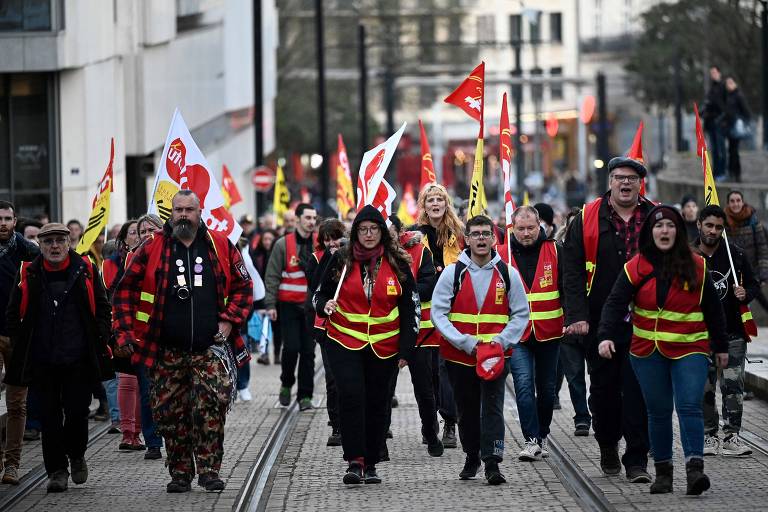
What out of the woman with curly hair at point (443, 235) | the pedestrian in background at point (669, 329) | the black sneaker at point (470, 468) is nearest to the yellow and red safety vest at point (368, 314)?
the black sneaker at point (470, 468)

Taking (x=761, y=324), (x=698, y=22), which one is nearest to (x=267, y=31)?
(x=698, y=22)

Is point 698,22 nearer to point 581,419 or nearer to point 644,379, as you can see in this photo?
point 581,419

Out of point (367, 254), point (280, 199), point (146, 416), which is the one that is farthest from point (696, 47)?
point (367, 254)

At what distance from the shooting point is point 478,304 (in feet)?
35.2

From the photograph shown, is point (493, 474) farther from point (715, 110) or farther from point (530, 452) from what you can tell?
point (715, 110)

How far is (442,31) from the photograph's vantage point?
3588 inches

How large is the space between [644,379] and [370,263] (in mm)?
1877

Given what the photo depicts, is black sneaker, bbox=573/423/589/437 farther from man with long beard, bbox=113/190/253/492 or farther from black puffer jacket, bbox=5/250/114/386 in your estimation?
black puffer jacket, bbox=5/250/114/386

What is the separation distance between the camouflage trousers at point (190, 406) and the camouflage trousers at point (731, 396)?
11.7 feet

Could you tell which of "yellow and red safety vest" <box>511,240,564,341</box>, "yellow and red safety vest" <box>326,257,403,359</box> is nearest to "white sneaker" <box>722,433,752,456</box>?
"yellow and red safety vest" <box>511,240,564,341</box>

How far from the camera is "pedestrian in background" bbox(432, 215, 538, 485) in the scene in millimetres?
10695

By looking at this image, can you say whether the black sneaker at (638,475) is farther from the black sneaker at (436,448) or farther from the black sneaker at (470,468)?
the black sneaker at (436,448)

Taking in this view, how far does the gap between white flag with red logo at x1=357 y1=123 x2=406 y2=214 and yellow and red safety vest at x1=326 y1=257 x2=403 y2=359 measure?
2.17 meters

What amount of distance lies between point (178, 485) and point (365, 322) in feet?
5.06
